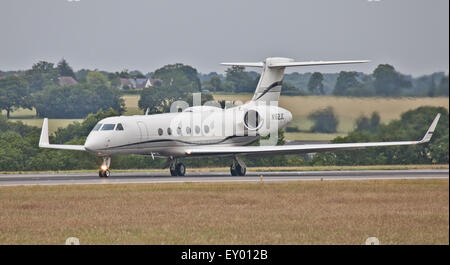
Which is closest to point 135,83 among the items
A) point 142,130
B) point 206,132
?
point 206,132

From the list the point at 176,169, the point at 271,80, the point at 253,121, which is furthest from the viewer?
the point at 271,80

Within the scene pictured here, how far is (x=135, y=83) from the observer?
71688 mm

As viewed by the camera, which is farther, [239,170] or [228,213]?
[239,170]

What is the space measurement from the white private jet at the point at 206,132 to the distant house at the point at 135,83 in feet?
60.4

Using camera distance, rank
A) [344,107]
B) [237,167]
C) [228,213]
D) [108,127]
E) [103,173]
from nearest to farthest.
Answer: [228,213] < [344,107] < [108,127] < [103,173] < [237,167]

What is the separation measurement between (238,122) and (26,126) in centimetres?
1916

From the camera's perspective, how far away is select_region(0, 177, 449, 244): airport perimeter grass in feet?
69.1

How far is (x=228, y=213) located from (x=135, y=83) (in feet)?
153

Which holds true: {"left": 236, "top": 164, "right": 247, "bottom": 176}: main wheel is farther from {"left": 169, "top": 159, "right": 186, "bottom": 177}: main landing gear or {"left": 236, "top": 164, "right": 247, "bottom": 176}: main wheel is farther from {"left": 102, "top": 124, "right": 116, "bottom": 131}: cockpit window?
{"left": 102, "top": 124, "right": 116, "bottom": 131}: cockpit window

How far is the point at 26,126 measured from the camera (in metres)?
61.2

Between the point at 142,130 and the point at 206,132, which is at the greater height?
the point at 142,130

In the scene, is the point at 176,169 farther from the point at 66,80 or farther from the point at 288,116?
the point at 66,80
